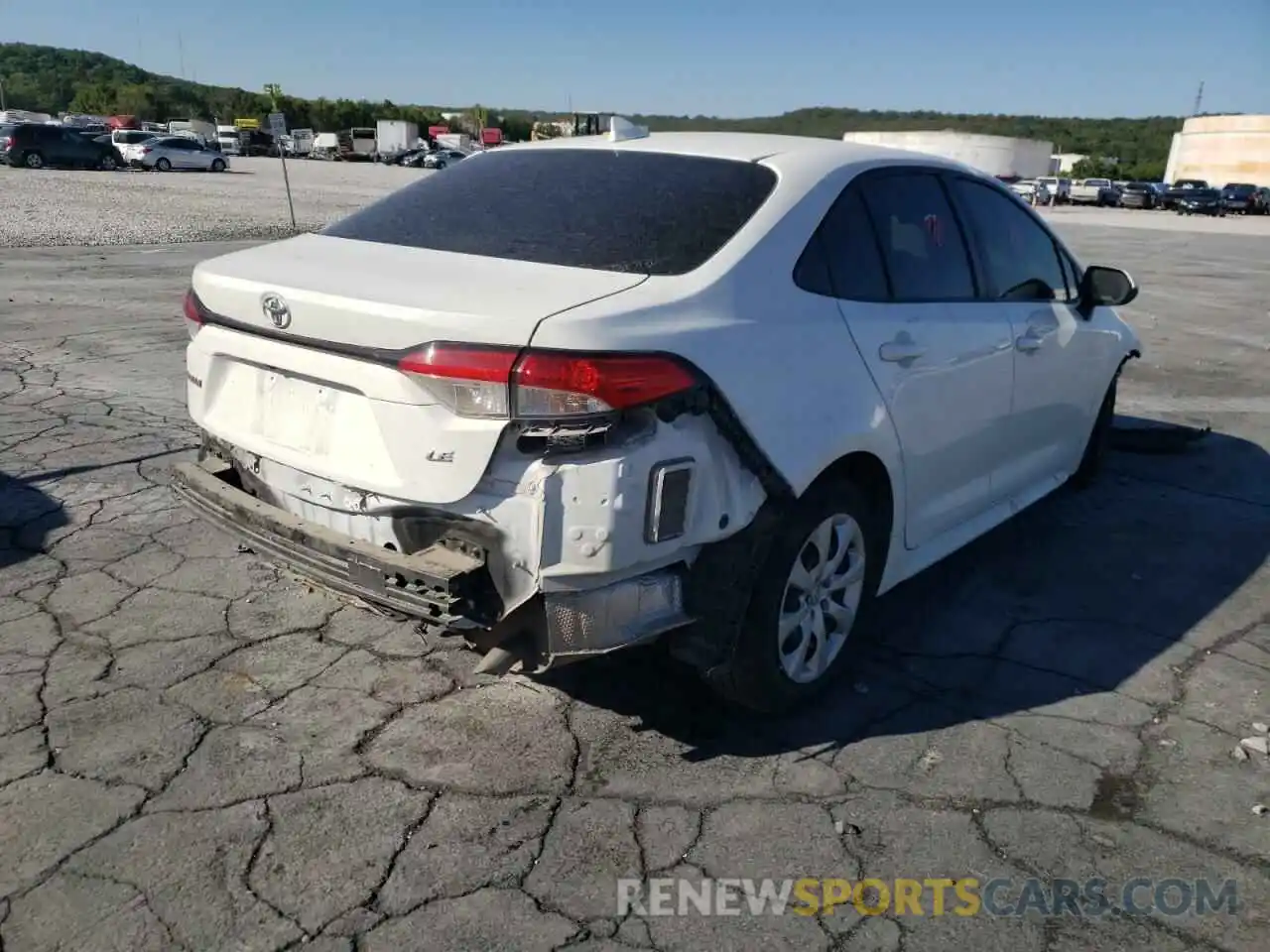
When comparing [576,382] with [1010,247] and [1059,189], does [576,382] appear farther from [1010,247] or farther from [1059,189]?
[1059,189]

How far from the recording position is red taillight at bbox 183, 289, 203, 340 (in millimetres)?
3182

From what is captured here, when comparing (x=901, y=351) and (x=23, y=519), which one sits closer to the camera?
(x=901, y=351)

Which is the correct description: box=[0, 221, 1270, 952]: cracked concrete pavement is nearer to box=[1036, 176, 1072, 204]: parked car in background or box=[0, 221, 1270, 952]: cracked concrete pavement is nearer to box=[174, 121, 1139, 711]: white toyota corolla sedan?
box=[174, 121, 1139, 711]: white toyota corolla sedan

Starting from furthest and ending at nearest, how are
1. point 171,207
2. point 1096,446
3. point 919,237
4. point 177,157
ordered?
point 177,157 → point 171,207 → point 1096,446 → point 919,237

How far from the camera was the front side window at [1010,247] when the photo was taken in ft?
13.3

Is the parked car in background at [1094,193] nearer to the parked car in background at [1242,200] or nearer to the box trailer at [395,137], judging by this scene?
the parked car in background at [1242,200]

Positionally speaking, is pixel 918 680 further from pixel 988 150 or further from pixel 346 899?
pixel 988 150

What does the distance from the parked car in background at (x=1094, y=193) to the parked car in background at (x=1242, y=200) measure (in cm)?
568

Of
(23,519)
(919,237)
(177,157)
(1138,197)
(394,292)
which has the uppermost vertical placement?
(919,237)

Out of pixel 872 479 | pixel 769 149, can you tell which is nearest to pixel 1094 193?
pixel 769 149

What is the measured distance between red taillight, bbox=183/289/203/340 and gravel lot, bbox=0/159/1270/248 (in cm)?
860

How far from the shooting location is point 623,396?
2447 mm

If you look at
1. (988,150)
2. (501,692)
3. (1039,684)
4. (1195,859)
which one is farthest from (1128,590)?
(988,150)

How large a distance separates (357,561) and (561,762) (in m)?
0.89
